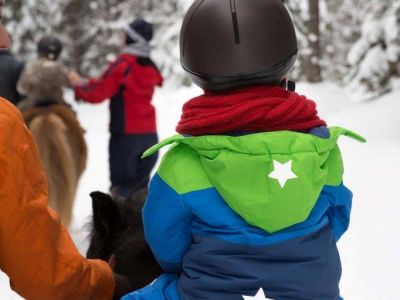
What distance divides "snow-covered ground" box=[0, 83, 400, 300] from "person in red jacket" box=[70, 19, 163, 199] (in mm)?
756

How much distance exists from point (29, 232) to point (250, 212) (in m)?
0.72

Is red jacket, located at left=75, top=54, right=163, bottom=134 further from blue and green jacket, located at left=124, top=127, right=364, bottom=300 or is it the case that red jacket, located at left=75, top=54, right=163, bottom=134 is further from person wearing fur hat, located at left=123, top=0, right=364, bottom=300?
blue and green jacket, located at left=124, top=127, right=364, bottom=300

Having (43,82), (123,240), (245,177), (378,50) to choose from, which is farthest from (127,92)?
(378,50)

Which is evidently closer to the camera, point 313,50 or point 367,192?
point 367,192

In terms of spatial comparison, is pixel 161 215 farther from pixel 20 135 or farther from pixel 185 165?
pixel 20 135

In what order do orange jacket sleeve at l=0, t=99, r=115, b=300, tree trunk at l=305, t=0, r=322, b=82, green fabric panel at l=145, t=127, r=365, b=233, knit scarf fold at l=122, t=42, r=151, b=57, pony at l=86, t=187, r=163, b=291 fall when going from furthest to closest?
tree trunk at l=305, t=0, r=322, b=82
knit scarf fold at l=122, t=42, r=151, b=57
pony at l=86, t=187, r=163, b=291
green fabric panel at l=145, t=127, r=365, b=233
orange jacket sleeve at l=0, t=99, r=115, b=300

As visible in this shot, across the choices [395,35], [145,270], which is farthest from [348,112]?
[145,270]

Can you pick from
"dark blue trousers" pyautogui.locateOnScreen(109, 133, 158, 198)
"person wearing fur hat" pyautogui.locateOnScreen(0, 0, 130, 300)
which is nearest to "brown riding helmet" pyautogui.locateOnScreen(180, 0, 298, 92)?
"person wearing fur hat" pyautogui.locateOnScreen(0, 0, 130, 300)

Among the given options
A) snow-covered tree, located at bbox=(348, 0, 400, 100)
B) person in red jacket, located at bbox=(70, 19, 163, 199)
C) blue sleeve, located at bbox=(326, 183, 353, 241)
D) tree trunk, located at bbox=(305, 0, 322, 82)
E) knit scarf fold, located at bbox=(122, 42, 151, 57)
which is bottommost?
tree trunk, located at bbox=(305, 0, 322, 82)

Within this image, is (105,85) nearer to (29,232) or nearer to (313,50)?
(29,232)

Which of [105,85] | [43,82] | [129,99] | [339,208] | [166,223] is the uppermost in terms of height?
[166,223]

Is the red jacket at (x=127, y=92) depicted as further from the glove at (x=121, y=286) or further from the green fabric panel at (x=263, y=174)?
the green fabric panel at (x=263, y=174)

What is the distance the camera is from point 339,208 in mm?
2207

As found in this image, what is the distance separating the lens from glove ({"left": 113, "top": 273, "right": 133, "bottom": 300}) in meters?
2.32
